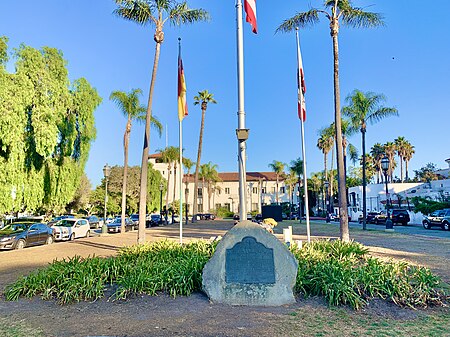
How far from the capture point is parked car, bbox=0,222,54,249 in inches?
715

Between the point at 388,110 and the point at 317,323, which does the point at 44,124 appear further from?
the point at 388,110

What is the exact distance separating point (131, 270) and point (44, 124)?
1513cm

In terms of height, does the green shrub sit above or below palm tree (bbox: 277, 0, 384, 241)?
below

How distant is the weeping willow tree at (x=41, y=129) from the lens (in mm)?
18922

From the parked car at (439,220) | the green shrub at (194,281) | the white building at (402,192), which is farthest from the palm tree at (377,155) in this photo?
the green shrub at (194,281)

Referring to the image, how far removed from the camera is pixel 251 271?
6.74 meters

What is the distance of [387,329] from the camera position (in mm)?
5301

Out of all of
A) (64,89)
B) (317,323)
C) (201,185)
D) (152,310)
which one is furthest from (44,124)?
(201,185)

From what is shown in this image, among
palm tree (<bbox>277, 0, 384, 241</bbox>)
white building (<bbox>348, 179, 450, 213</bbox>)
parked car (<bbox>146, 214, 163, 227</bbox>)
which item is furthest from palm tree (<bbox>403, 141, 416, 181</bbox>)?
palm tree (<bbox>277, 0, 384, 241</bbox>)

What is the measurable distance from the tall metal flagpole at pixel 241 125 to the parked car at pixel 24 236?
1501 cm

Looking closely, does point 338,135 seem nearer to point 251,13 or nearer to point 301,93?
point 301,93

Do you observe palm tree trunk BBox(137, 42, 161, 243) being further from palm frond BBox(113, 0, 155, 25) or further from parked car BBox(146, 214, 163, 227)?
parked car BBox(146, 214, 163, 227)

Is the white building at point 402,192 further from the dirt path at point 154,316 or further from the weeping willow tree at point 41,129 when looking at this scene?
the dirt path at point 154,316

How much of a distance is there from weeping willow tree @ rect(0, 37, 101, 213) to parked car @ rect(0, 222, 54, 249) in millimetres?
1416
